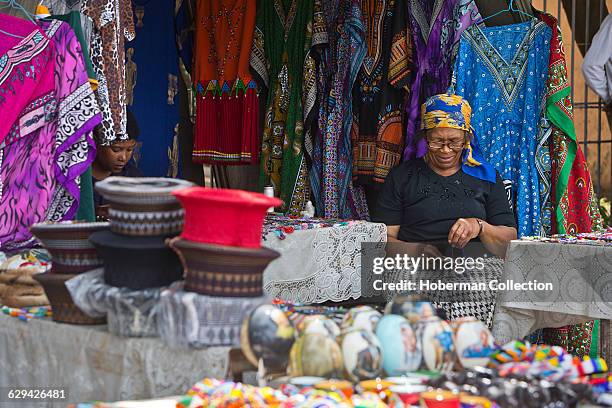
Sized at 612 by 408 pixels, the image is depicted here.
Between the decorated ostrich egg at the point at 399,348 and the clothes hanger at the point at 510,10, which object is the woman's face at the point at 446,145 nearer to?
the clothes hanger at the point at 510,10

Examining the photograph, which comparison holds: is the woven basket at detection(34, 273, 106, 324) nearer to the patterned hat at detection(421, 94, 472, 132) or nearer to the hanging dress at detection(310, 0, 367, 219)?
the patterned hat at detection(421, 94, 472, 132)

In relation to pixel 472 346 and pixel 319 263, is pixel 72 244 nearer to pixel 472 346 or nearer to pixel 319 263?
pixel 472 346

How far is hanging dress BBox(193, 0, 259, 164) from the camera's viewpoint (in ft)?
18.8

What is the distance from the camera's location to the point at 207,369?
1954 millimetres

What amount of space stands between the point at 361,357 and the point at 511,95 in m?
3.20

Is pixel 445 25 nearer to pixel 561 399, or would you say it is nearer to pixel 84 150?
pixel 84 150

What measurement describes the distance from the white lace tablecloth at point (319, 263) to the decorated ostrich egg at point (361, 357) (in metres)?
2.01

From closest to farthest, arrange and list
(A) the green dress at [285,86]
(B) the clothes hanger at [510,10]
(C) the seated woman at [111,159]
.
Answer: (C) the seated woman at [111,159]
(B) the clothes hanger at [510,10]
(A) the green dress at [285,86]

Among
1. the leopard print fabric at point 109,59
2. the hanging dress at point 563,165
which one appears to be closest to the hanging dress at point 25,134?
the leopard print fabric at point 109,59

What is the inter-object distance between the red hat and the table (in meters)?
1.93

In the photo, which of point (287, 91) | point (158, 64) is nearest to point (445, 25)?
point (287, 91)

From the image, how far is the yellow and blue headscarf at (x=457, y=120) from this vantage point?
13.6ft

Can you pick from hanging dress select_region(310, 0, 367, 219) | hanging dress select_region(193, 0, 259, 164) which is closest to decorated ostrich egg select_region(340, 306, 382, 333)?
hanging dress select_region(310, 0, 367, 219)

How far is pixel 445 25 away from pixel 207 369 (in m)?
3.42
